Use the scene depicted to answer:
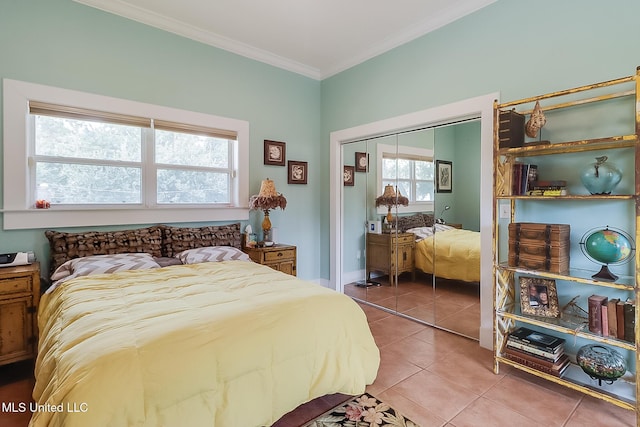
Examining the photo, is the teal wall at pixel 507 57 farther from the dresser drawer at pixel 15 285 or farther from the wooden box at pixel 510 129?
the dresser drawer at pixel 15 285

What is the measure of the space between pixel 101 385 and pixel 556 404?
2.52m

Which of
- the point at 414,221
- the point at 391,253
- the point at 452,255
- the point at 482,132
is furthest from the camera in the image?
the point at 391,253

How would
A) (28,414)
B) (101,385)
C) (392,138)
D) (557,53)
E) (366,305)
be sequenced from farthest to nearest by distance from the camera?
(366,305) → (392,138) → (557,53) → (28,414) → (101,385)

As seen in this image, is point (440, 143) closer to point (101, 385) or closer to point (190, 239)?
point (190, 239)

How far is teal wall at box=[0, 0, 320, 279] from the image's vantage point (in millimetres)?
2664

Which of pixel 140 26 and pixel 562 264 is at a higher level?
pixel 140 26

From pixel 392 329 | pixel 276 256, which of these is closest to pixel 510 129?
pixel 392 329

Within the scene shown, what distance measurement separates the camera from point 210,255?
313 centimetres

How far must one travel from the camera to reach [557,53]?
7.83 ft

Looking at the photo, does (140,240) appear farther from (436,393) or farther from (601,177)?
(601,177)

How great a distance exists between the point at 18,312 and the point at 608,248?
3.96 m

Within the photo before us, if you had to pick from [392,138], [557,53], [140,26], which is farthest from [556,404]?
[140,26]

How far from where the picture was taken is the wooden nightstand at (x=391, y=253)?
3.63 meters

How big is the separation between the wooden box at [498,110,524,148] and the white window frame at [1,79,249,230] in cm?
284
